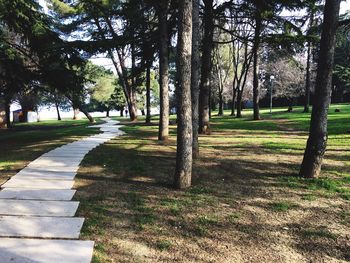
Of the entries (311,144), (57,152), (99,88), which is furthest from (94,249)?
(99,88)

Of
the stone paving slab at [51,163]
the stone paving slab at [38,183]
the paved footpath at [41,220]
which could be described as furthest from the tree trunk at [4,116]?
the stone paving slab at [38,183]

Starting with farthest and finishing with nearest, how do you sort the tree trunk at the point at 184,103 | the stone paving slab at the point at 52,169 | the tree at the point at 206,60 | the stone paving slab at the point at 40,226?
the tree at the point at 206,60, the stone paving slab at the point at 52,169, the tree trunk at the point at 184,103, the stone paving slab at the point at 40,226

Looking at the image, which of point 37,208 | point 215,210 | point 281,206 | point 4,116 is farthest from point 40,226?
point 4,116

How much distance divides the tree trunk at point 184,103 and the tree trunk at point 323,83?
2529 mm

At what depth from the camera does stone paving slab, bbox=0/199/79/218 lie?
17.6ft

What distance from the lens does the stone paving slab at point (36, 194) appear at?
19.8 feet

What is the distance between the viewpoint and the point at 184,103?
265 inches

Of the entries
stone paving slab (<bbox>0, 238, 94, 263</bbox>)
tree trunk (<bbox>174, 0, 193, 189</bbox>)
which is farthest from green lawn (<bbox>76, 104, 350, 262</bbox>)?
tree trunk (<bbox>174, 0, 193, 189</bbox>)

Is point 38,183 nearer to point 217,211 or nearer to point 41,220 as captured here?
point 41,220

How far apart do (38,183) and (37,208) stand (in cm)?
149

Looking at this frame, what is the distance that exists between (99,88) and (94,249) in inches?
1779

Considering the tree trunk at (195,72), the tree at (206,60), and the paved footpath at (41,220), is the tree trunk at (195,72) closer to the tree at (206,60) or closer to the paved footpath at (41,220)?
the paved footpath at (41,220)

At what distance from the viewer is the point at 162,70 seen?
511 inches

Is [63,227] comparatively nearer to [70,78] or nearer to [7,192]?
[7,192]
